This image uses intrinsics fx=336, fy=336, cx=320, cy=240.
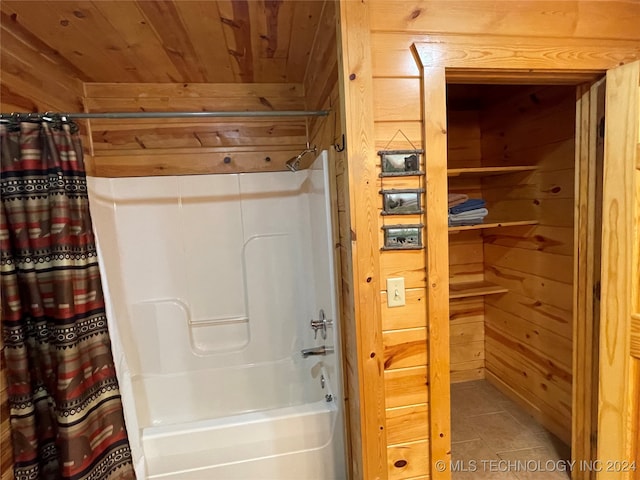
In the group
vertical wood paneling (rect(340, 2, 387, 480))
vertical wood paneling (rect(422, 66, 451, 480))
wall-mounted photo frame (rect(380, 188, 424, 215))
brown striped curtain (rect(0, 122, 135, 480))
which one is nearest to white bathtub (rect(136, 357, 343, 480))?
brown striped curtain (rect(0, 122, 135, 480))

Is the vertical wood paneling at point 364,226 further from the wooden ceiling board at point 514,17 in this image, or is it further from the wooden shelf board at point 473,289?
the wooden shelf board at point 473,289

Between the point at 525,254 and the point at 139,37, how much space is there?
2.69 m

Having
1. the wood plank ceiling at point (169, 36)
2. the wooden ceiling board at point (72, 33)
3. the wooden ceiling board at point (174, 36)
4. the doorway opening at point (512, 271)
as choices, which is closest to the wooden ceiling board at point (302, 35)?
the wood plank ceiling at point (169, 36)

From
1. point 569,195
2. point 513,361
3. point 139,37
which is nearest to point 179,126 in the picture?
point 139,37

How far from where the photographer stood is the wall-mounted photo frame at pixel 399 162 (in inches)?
50.9

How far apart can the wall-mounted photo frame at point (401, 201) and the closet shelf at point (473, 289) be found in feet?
4.23

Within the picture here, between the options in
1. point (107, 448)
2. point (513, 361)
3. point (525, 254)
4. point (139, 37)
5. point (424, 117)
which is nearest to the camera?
point (424, 117)

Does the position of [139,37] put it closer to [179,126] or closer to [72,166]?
[179,126]

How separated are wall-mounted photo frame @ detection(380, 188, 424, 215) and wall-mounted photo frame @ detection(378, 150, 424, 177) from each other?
2.7 inches

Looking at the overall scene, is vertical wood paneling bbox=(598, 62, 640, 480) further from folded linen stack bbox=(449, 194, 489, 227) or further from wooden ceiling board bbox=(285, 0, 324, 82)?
wooden ceiling board bbox=(285, 0, 324, 82)

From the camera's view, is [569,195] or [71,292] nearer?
[71,292]

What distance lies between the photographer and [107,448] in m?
1.40

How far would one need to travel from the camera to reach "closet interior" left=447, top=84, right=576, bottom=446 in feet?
6.68

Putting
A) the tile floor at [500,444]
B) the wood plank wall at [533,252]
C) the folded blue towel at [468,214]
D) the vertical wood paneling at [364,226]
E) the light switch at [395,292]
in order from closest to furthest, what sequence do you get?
the vertical wood paneling at [364,226] → the light switch at [395,292] → the tile floor at [500,444] → the wood plank wall at [533,252] → the folded blue towel at [468,214]
